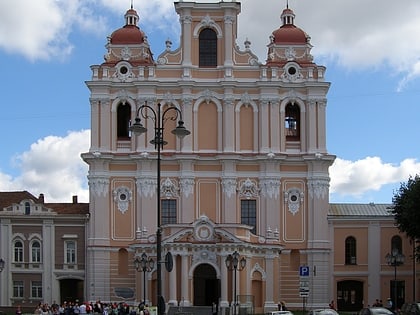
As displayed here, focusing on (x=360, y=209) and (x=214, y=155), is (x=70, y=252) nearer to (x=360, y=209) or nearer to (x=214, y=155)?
(x=214, y=155)

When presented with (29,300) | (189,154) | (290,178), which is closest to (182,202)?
(189,154)

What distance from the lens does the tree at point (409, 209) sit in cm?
6894

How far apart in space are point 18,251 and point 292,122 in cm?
2515

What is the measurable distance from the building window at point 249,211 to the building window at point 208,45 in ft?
40.7

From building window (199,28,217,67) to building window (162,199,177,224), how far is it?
40.5 ft

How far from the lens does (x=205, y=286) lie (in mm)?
71062

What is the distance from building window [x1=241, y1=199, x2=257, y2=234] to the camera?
3054 inches

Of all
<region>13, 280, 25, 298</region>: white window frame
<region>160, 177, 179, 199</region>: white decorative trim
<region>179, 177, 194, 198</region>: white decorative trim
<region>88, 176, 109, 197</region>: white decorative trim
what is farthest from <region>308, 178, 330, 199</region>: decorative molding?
<region>13, 280, 25, 298</region>: white window frame

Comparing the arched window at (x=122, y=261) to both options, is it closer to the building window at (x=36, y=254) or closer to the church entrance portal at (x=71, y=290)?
the church entrance portal at (x=71, y=290)

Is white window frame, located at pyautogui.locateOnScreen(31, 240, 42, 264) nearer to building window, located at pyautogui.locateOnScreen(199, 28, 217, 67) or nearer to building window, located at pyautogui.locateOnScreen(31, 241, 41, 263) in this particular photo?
building window, located at pyautogui.locateOnScreen(31, 241, 41, 263)

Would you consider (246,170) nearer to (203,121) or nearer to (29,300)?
(203,121)

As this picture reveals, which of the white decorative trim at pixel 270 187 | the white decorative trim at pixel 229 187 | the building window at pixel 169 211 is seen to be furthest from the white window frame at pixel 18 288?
the white decorative trim at pixel 270 187

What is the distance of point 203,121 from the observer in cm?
7869

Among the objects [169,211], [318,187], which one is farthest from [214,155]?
[318,187]
